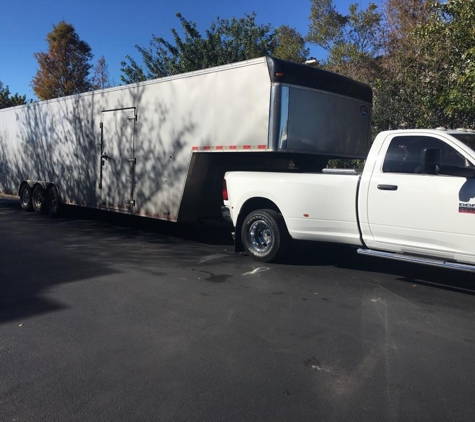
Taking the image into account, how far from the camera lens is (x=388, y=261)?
8117 millimetres

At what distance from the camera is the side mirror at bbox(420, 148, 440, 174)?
5.87 m

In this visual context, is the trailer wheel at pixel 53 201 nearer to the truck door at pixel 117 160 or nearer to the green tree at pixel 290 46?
the truck door at pixel 117 160

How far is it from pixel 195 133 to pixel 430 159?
14.8 feet

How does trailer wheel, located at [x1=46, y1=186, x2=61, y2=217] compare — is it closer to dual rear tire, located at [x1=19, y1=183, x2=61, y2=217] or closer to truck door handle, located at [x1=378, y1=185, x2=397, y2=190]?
dual rear tire, located at [x1=19, y1=183, x2=61, y2=217]

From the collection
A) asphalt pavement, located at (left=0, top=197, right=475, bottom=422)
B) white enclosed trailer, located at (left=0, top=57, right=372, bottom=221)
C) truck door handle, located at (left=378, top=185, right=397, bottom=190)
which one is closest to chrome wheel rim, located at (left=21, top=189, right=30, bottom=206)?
white enclosed trailer, located at (left=0, top=57, right=372, bottom=221)

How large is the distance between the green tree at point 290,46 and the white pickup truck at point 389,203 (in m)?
17.5

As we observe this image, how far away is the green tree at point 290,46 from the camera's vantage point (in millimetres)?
23703

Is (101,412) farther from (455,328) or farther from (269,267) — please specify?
(269,267)

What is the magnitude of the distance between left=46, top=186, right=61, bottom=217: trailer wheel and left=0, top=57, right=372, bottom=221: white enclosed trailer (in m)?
0.25

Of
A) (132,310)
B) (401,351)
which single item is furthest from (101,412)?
(401,351)

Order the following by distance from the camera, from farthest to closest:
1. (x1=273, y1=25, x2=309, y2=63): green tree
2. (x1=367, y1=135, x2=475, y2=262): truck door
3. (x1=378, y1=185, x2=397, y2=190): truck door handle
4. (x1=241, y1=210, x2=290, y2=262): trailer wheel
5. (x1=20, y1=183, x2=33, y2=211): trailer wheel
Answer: (x1=273, y1=25, x2=309, y2=63): green tree, (x1=20, y1=183, x2=33, y2=211): trailer wheel, (x1=241, y1=210, x2=290, y2=262): trailer wheel, (x1=378, y1=185, x2=397, y2=190): truck door handle, (x1=367, y1=135, x2=475, y2=262): truck door

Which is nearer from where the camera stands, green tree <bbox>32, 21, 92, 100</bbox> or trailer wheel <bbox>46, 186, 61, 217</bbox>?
trailer wheel <bbox>46, 186, 61, 217</bbox>

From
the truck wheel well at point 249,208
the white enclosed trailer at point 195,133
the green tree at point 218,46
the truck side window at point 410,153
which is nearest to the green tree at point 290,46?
the green tree at point 218,46

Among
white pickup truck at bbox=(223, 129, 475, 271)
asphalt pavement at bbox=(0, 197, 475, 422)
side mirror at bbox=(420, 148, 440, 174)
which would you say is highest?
side mirror at bbox=(420, 148, 440, 174)
